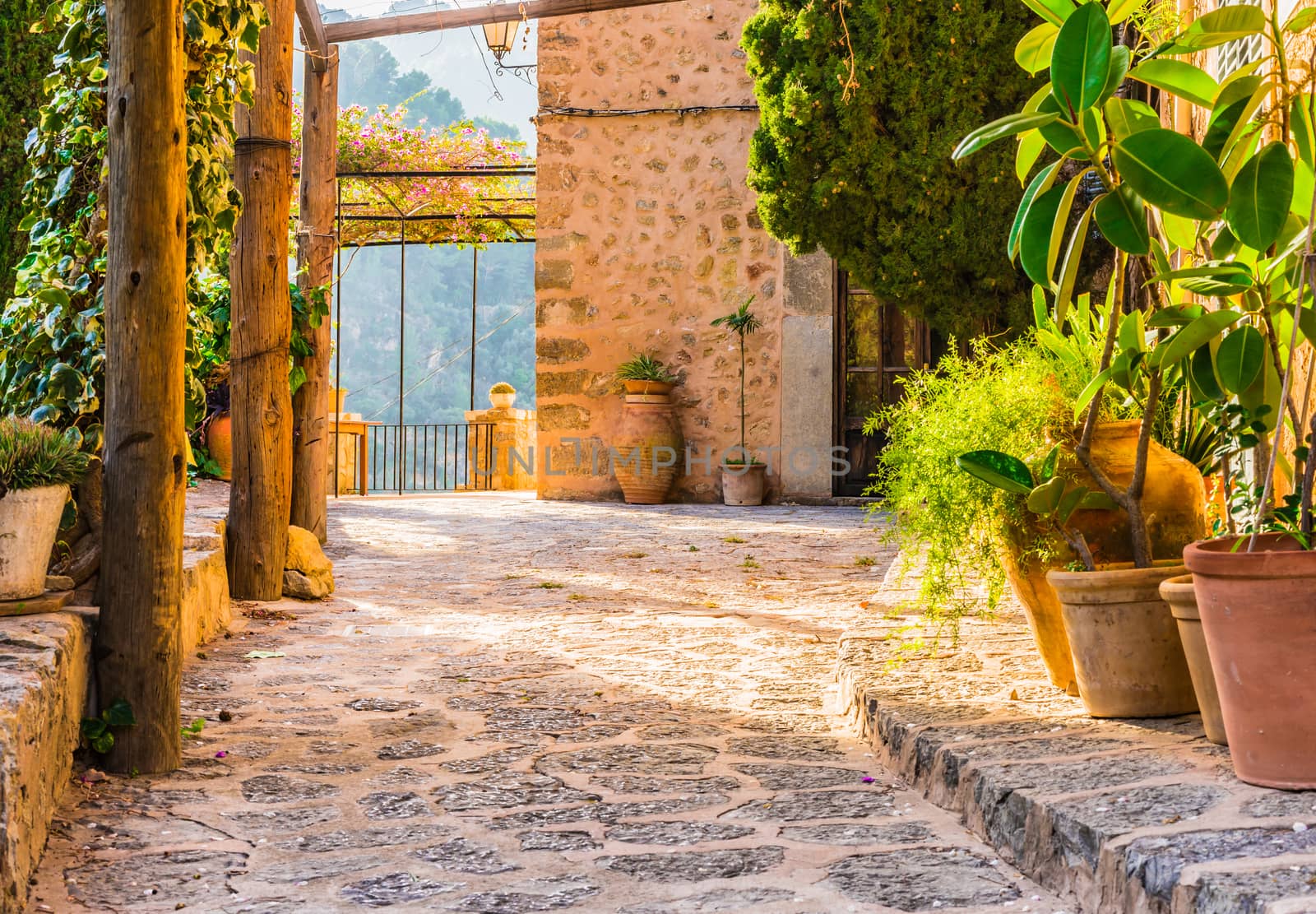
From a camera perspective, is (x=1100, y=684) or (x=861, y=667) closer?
(x=1100, y=684)

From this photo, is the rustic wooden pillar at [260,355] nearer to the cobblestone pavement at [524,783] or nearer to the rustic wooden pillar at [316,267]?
the cobblestone pavement at [524,783]

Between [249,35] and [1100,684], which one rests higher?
[249,35]

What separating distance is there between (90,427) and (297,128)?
885cm

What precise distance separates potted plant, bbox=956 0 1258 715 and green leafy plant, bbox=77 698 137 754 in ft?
5.94

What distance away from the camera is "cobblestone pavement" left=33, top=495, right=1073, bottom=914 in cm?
178

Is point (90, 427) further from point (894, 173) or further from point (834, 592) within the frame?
point (894, 173)

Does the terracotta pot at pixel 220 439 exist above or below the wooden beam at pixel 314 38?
below

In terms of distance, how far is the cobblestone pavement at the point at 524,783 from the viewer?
1783 mm

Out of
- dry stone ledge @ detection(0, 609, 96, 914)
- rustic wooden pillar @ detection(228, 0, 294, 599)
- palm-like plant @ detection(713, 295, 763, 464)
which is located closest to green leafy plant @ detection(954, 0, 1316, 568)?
dry stone ledge @ detection(0, 609, 96, 914)

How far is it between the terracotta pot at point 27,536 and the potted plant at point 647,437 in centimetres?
649

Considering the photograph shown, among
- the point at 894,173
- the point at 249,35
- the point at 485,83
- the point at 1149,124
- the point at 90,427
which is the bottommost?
the point at 90,427

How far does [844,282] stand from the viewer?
8.73 m

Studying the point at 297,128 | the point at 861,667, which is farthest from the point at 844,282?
the point at 861,667

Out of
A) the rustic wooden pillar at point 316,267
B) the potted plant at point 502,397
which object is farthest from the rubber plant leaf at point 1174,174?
the potted plant at point 502,397
